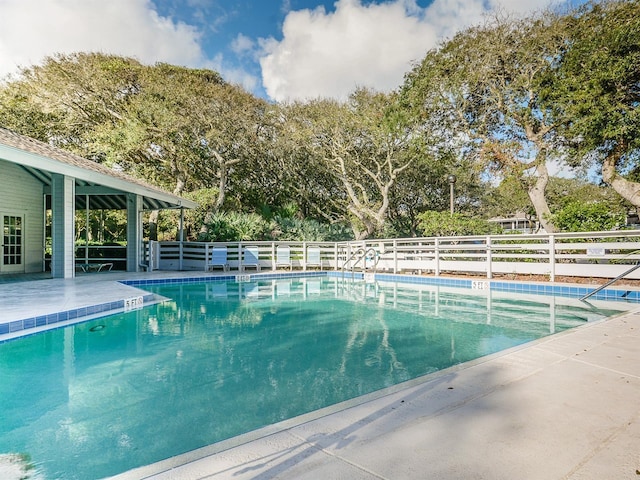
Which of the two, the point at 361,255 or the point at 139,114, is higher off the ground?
the point at 139,114

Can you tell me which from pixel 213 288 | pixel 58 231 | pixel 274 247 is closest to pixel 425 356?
pixel 213 288

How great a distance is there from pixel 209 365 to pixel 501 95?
1315 centimetres

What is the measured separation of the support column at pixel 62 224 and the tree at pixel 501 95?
1190 cm

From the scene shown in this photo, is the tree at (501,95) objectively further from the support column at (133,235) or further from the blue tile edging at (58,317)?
the blue tile edging at (58,317)

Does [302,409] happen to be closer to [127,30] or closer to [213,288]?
[213,288]

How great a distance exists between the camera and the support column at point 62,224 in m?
8.64

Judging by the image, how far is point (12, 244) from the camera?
10.4 meters

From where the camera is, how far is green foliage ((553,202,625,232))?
28.9ft

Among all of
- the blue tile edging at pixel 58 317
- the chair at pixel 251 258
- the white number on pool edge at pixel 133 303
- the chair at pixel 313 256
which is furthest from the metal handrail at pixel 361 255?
the blue tile edging at pixel 58 317

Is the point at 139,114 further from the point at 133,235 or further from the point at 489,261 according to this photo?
the point at 489,261

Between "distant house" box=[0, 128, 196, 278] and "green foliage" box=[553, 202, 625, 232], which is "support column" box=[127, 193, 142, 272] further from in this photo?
"green foliage" box=[553, 202, 625, 232]

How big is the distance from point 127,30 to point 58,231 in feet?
34.6

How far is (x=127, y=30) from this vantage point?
49.8ft

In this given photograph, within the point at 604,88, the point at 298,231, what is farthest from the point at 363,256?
the point at 604,88
